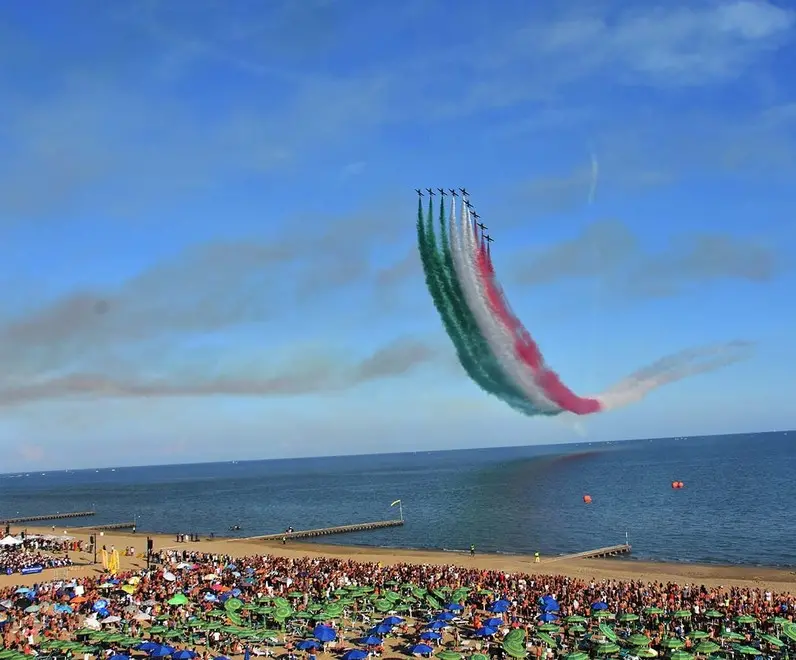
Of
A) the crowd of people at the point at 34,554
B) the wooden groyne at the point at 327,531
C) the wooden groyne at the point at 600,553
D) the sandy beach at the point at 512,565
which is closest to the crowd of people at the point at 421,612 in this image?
the sandy beach at the point at 512,565

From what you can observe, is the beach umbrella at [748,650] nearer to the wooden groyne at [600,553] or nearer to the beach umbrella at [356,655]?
the beach umbrella at [356,655]

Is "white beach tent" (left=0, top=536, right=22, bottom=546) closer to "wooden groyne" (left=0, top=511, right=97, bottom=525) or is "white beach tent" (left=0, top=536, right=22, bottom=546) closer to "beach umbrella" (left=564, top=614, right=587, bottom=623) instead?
"beach umbrella" (left=564, top=614, right=587, bottom=623)

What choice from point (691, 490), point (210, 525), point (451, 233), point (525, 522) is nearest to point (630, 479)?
point (691, 490)

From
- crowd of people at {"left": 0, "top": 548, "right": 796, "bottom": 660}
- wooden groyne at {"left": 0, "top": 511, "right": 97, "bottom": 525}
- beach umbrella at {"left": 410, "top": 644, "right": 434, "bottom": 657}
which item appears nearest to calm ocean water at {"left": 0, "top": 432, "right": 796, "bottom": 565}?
wooden groyne at {"left": 0, "top": 511, "right": 97, "bottom": 525}

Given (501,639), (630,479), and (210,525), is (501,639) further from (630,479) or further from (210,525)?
(630,479)

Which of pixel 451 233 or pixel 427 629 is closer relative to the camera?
pixel 427 629

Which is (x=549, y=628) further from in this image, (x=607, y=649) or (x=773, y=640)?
(x=773, y=640)
